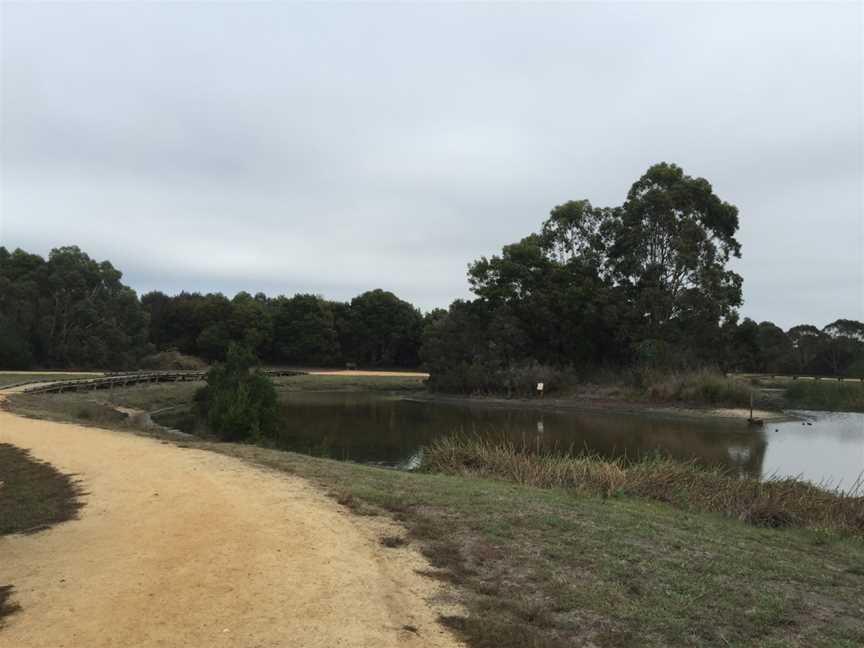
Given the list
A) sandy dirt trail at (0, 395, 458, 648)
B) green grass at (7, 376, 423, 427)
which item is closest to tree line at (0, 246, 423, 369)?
green grass at (7, 376, 423, 427)

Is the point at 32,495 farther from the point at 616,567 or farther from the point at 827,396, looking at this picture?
the point at 827,396

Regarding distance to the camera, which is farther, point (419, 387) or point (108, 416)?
point (419, 387)

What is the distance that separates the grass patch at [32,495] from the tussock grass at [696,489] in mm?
8022

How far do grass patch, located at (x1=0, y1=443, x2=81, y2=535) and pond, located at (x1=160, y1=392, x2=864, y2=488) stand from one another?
9.47m

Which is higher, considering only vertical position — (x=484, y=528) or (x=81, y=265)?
(x=81, y=265)

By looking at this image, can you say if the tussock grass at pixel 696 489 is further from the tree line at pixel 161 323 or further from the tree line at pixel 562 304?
the tree line at pixel 161 323

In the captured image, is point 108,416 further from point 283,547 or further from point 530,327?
point 530,327

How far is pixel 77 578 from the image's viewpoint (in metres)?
5.77

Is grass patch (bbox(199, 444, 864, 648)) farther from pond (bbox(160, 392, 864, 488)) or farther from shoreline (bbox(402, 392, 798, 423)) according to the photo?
shoreline (bbox(402, 392, 798, 423))

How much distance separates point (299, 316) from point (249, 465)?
74.7 metres

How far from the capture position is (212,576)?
5.89 m

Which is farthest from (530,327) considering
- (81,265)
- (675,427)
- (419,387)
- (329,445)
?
(81,265)

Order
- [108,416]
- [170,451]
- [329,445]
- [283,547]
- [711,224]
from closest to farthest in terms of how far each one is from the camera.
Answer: [283,547], [170,451], [329,445], [108,416], [711,224]

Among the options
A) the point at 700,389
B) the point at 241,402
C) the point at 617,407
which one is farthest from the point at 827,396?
the point at 241,402
